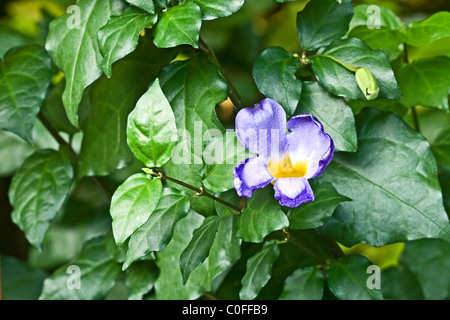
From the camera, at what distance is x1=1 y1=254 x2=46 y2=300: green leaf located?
131 centimetres

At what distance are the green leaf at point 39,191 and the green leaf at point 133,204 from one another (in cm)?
38

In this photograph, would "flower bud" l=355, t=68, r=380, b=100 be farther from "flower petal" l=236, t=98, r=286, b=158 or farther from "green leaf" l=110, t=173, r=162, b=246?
"green leaf" l=110, t=173, r=162, b=246

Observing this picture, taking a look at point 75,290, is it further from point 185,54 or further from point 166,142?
point 185,54

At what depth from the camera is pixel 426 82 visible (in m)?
1.04

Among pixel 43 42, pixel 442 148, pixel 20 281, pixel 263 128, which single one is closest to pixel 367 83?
pixel 263 128

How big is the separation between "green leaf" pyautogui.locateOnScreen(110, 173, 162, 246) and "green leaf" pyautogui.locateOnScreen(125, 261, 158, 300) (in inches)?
12.5

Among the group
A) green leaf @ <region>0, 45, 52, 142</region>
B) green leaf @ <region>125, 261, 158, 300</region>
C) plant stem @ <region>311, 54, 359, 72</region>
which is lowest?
green leaf @ <region>125, 261, 158, 300</region>

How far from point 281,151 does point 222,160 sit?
0.08 meters

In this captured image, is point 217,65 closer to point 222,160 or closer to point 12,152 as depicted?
point 222,160

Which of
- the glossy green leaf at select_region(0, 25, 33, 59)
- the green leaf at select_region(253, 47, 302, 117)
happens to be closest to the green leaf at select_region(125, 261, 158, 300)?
the green leaf at select_region(253, 47, 302, 117)

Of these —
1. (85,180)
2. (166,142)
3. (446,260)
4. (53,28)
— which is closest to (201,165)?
(166,142)

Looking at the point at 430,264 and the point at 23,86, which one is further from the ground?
the point at 23,86

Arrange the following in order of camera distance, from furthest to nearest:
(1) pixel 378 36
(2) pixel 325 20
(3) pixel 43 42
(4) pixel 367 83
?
(3) pixel 43 42
(1) pixel 378 36
(2) pixel 325 20
(4) pixel 367 83

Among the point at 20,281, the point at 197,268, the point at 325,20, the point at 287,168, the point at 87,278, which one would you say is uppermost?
the point at 325,20
